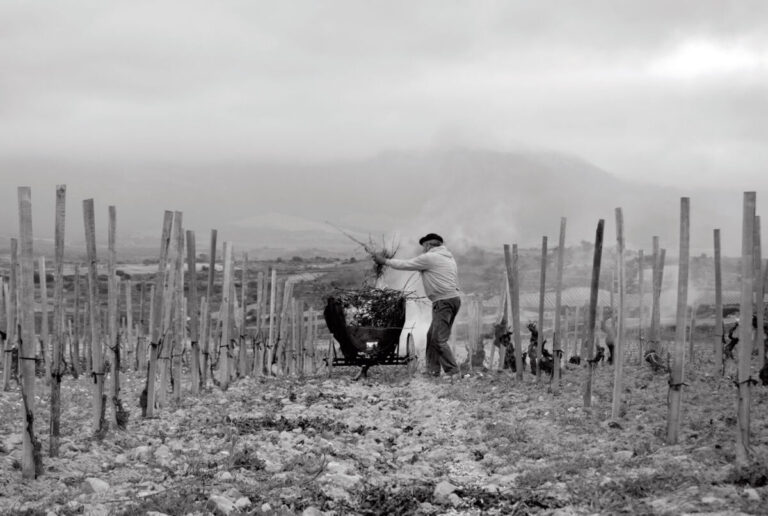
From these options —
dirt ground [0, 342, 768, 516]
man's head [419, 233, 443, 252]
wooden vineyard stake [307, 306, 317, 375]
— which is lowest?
wooden vineyard stake [307, 306, 317, 375]

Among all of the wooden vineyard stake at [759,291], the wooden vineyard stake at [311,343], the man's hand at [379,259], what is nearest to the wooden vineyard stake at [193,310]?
the man's hand at [379,259]

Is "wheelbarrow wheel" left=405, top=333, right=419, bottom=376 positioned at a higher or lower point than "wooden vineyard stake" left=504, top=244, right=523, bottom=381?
lower

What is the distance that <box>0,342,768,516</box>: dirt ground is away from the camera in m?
5.71

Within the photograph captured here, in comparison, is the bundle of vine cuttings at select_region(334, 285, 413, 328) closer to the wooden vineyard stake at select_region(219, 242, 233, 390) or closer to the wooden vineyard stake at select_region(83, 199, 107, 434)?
the wooden vineyard stake at select_region(219, 242, 233, 390)

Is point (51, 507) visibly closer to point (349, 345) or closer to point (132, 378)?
point (349, 345)

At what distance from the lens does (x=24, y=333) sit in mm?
6238

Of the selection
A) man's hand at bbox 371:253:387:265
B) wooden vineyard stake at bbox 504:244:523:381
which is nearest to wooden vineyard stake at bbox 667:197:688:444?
wooden vineyard stake at bbox 504:244:523:381

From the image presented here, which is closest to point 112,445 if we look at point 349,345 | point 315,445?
point 315,445

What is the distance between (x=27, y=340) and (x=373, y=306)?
864 cm

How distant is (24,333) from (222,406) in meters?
4.46

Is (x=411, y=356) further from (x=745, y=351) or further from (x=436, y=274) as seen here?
(x=745, y=351)

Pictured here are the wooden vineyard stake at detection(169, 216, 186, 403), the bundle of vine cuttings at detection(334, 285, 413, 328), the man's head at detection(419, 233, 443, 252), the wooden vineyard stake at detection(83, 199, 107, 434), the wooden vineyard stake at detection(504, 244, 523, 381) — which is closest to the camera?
the wooden vineyard stake at detection(83, 199, 107, 434)

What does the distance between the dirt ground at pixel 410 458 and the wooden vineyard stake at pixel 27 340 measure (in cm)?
15

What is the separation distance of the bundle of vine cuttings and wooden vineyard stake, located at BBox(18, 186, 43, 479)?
8284 mm
